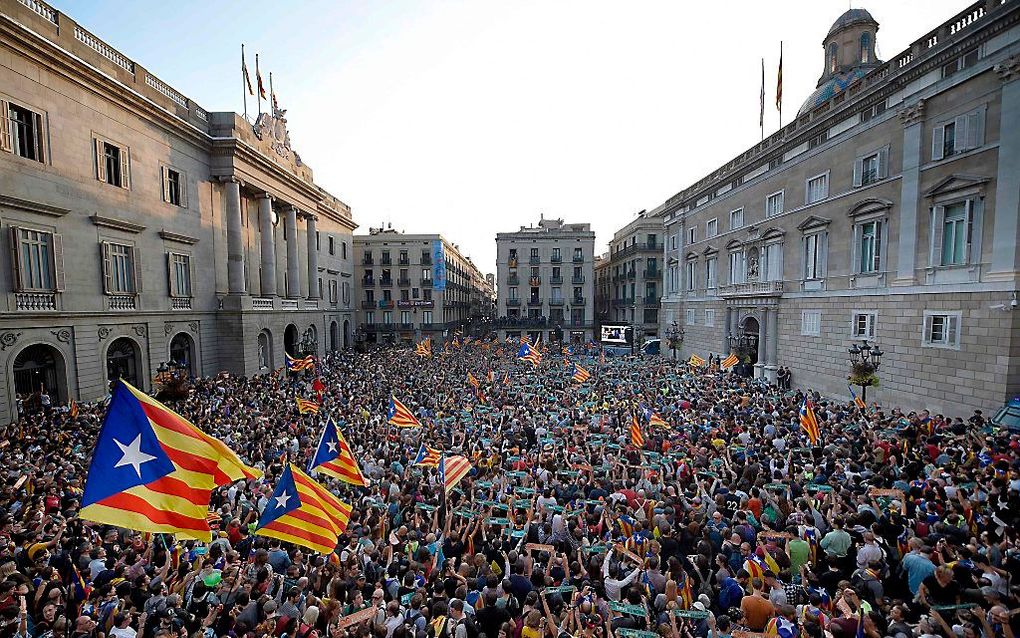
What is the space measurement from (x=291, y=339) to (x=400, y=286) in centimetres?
2162

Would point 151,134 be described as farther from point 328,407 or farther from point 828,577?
point 828,577

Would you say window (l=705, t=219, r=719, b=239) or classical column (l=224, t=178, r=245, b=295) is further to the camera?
window (l=705, t=219, r=719, b=239)

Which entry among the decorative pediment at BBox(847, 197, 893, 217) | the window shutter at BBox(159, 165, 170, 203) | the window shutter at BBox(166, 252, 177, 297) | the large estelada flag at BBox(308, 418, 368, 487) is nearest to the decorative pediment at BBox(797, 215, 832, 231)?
the decorative pediment at BBox(847, 197, 893, 217)

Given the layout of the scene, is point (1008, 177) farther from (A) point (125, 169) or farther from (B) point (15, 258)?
(A) point (125, 169)

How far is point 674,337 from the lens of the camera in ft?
128

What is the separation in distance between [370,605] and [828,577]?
6.72m

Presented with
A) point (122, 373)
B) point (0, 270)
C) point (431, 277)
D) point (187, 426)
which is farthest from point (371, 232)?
point (187, 426)

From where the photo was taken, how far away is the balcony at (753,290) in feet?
90.6

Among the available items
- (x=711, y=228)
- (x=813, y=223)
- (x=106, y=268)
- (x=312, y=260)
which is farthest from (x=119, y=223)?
(x=711, y=228)

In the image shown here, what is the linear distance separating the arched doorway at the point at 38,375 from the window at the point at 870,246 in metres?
34.9

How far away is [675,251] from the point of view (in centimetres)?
4303

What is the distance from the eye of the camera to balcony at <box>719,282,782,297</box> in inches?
1087

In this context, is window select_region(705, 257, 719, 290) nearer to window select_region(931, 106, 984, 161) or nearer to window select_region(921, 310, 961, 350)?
window select_region(931, 106, 984, 161)

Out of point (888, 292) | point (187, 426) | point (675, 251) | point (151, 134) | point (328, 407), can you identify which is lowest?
point (328, 407)
